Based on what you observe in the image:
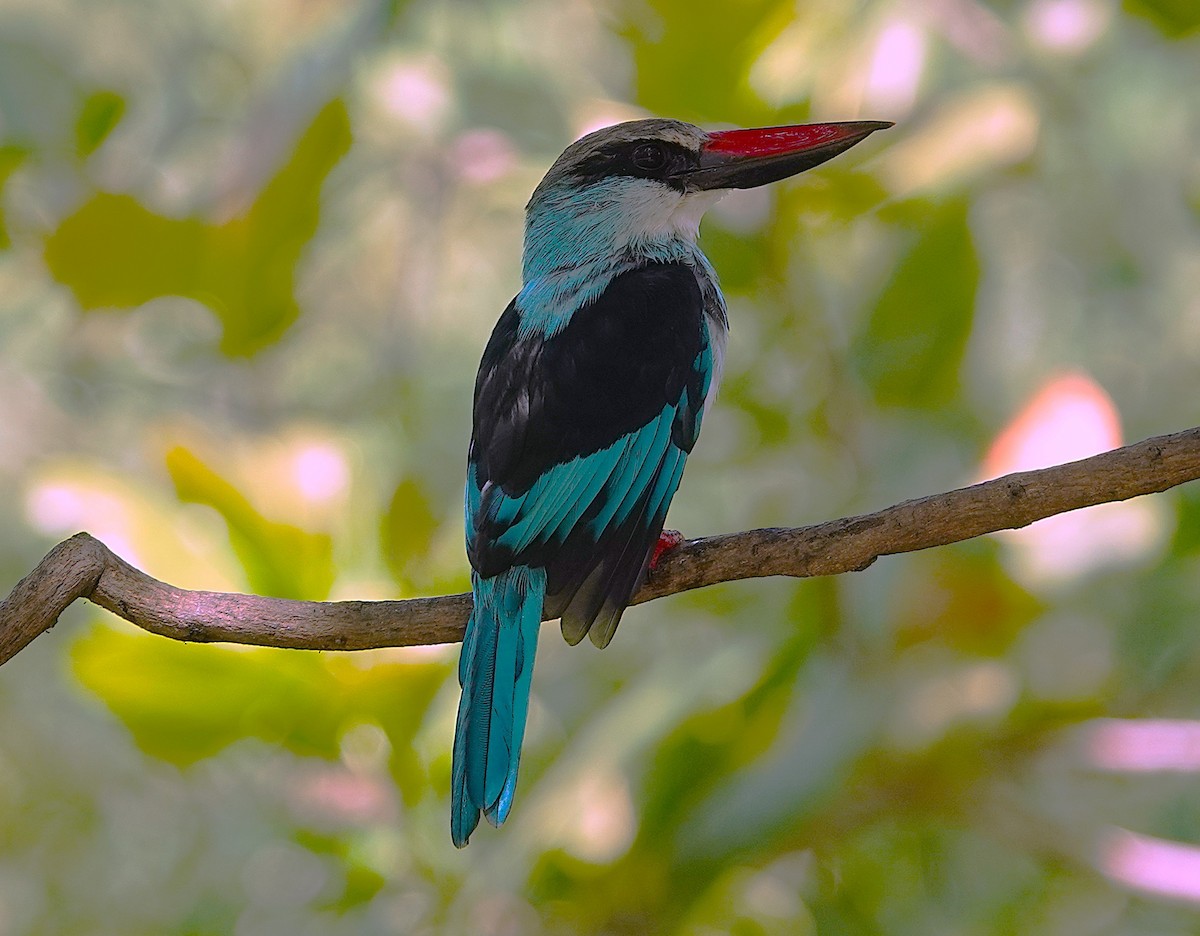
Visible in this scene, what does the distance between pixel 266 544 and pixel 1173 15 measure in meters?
1.98

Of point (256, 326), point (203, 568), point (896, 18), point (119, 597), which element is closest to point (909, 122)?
point (896, 18)

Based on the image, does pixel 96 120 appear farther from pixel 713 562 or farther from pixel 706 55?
→ pixel 713 562

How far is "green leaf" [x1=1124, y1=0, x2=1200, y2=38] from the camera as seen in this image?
2688 mm

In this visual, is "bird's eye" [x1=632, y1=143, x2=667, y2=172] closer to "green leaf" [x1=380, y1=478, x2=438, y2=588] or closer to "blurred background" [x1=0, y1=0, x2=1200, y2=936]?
"blurred background" [x1=0, y1=0, x2=1200, y2=936]

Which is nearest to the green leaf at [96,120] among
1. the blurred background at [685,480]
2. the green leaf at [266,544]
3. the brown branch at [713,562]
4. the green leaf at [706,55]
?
the blurred background at [685,480]

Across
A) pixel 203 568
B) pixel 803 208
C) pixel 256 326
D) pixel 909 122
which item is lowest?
pixel 203 568

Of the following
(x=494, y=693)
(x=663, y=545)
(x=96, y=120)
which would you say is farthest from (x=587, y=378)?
(x=96, y=120)

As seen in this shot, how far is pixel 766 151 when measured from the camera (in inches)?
93.8

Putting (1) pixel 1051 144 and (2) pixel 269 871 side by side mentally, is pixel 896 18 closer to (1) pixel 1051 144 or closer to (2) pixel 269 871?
(1) pixel 1051 144

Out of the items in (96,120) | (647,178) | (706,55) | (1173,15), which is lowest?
(647,178)

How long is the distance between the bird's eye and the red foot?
0.71 meters

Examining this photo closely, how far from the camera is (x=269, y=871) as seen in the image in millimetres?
2607

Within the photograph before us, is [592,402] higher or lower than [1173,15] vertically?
lower

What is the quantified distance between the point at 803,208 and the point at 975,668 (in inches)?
35.6
